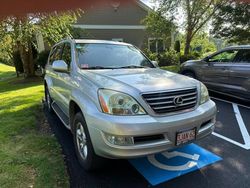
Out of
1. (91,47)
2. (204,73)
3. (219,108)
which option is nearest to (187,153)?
(91,47)

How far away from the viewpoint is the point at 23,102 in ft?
23.7

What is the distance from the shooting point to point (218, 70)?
6727 millimetres

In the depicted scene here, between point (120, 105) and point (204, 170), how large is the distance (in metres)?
1.51

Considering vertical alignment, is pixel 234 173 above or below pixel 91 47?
below

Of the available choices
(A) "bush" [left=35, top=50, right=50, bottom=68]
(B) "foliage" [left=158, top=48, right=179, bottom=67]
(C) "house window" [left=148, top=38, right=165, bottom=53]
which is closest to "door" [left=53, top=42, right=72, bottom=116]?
(A) "bush" [left=35, top=50, right=50, bottom=68]

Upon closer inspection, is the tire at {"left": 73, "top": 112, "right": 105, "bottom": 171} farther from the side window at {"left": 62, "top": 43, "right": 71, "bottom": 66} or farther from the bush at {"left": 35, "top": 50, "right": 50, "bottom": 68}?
the bush at {"left": 35, "top": 50, "right": 50, "bottom": 68}

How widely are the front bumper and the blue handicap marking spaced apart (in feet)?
1.81

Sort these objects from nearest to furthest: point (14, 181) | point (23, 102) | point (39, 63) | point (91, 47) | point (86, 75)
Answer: point (14, 181) → point (86, 75) → point (91, 47) → point (23, 102) → point (39, 63)

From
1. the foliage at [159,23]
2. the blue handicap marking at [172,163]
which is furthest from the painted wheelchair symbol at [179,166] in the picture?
the foliage at [159,23]

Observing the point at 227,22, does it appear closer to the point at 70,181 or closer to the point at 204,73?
the point at 204,73

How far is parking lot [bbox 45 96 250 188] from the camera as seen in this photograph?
292 centimetres

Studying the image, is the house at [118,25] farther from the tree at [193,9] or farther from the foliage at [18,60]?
the foliage at [18,60]

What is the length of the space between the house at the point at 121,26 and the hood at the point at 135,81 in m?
14.9

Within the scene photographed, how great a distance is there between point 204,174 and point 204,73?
184 inches
